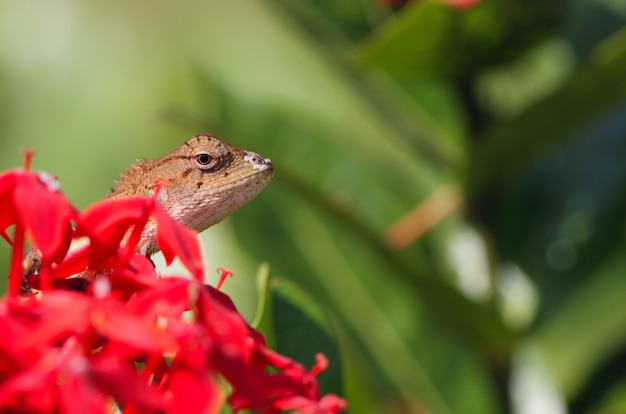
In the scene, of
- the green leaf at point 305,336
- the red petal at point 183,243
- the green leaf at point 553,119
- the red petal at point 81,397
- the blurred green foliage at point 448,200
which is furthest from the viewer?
the blurred green foliage at point 448,200

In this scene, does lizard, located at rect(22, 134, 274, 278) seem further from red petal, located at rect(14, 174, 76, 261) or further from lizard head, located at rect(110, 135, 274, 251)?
red petal, located at rect(14, 174, 76, 261)

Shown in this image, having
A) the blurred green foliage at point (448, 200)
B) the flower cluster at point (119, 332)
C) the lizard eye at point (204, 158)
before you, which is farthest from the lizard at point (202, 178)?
the flower cluster at point (119, 332)

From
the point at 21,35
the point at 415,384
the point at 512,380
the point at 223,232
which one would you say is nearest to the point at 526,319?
the point at 512,380

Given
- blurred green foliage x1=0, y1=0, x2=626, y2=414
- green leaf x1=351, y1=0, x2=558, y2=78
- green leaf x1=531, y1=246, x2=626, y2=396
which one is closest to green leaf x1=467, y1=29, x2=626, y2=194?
blurred green foliage x1=0, y1=0, x2=626, y2=414

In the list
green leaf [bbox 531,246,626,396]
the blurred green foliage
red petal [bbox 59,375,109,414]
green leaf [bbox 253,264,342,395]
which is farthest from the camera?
green leaf [bbox 531,246,626,396]

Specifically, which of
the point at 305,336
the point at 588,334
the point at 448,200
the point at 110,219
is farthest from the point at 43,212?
the point at 588,334

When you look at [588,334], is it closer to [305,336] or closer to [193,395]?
[305,336]

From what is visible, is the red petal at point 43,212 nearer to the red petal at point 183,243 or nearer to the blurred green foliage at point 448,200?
the red petal at point 183,243
